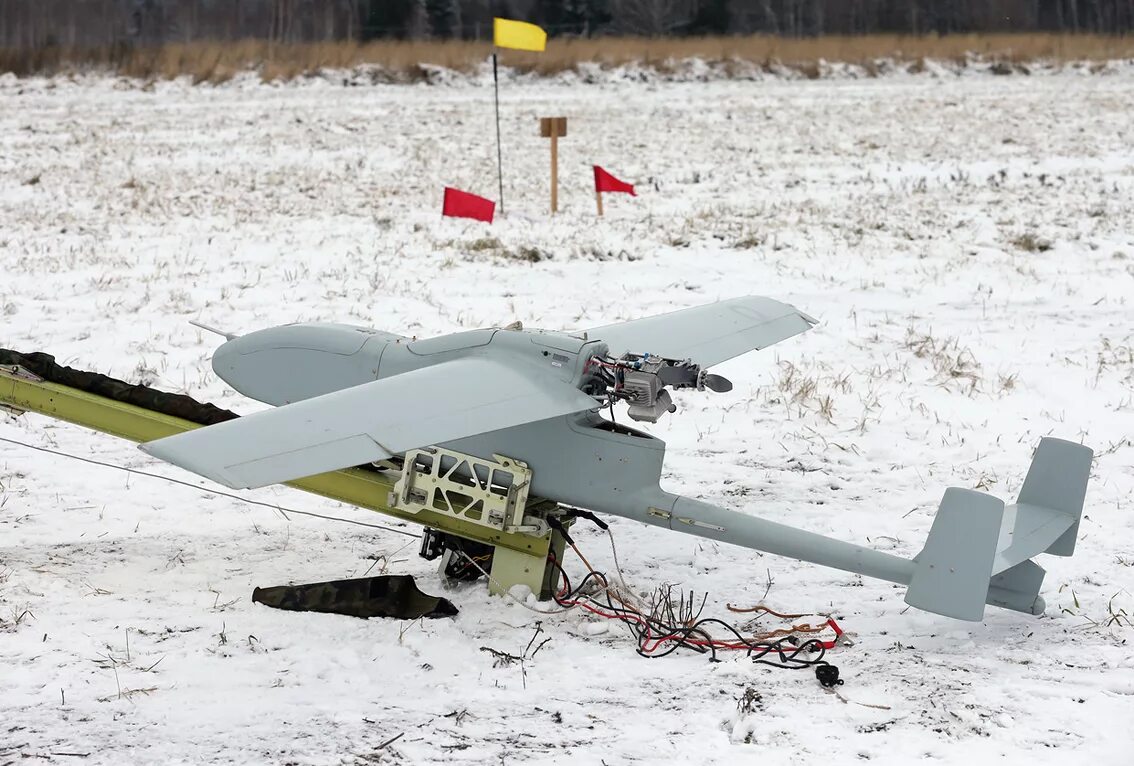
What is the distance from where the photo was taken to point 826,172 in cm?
Answer: 1955

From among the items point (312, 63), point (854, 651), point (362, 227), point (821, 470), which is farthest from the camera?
point (312, 63)

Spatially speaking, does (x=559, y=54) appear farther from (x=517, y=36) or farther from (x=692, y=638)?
(x=692, y=638)

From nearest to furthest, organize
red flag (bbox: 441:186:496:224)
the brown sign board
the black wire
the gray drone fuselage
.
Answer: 1. the black wire
2. the gray drone fuselage
3. red flag (bbox: 441:186:496:224)
4. the brown sign board

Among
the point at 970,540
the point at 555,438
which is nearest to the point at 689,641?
the point at 555,438

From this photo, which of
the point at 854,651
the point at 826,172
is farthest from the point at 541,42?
the point at 854,651

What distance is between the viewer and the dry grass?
3491 centimetres

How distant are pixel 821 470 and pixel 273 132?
63.1 feet

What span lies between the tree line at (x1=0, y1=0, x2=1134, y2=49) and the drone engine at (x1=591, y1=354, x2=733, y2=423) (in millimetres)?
41351

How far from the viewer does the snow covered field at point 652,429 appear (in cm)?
486

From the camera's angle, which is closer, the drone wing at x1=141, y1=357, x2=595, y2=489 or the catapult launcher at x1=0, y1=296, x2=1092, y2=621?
the drone wing at x1=141, y1=357, x2=595, y2=489

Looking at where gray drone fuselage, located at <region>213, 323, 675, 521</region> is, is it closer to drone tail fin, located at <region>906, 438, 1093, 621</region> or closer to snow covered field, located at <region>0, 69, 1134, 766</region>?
snow covered field, located at <region>0, 69, 1134, 766</region>

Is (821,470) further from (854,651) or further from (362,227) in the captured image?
(362,227)

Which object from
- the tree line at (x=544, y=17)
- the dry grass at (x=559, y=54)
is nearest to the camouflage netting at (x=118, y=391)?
the dry grass at (x=559, y=54)

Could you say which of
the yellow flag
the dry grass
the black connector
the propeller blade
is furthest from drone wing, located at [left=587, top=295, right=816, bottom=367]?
the dry grass
